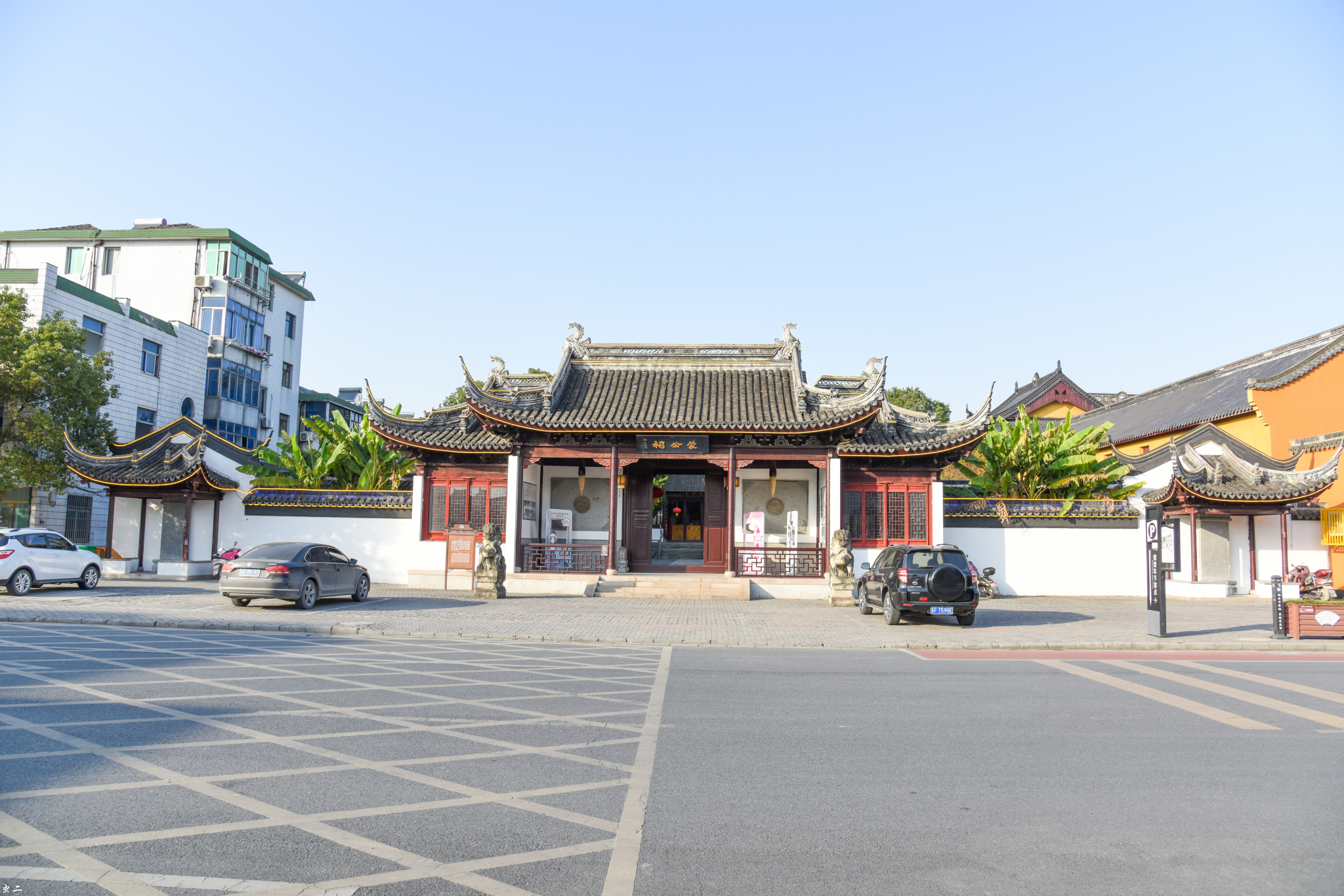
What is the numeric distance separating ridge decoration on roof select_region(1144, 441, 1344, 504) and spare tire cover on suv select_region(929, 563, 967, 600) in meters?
11.1

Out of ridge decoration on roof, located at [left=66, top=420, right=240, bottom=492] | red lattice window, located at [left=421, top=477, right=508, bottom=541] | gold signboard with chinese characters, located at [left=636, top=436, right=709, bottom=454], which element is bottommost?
red lattice window, located at [left=421, top=477, right=508, bottom=541]

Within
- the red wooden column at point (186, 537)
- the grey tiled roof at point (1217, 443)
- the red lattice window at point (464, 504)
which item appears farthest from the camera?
the grey tiled roof at point (1217, 443)

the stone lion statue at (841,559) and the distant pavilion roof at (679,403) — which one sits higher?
the distant pavilion roof at (679,403)

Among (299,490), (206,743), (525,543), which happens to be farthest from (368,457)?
(206,743)

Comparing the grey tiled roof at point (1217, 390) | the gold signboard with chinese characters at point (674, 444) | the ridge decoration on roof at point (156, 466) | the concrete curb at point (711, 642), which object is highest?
the grey tiled roof at point (1217, 390)

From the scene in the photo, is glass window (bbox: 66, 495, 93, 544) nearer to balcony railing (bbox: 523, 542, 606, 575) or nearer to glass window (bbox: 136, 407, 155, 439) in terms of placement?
glass window (bbox: 136, 407, 155, 439)

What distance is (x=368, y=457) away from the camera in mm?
26406

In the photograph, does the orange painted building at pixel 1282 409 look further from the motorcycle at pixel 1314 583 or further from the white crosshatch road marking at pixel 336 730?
the white crosshatch road marking at pixel 336 730

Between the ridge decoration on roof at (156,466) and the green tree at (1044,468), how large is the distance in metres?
22.0

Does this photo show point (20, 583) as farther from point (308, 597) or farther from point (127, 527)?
point (308, 597)

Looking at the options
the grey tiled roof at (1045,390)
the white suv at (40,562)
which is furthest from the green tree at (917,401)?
the white suv at (40,562)

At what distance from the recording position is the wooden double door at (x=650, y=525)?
24.2m

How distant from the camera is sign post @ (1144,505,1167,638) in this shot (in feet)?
46.1

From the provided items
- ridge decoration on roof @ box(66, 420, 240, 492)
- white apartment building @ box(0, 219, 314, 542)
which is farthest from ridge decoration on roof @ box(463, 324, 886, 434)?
white apartment building @ box(0, 219, 314, 542)
